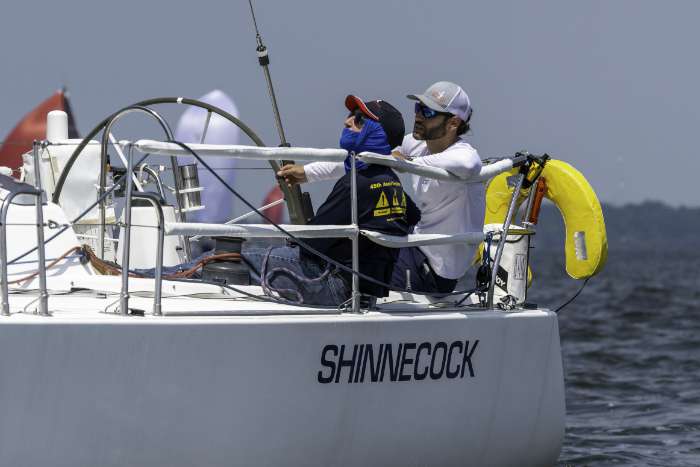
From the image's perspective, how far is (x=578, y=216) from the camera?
677 cm

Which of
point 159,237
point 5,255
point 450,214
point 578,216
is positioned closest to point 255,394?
point 159,237

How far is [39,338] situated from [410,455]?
1.87 meters

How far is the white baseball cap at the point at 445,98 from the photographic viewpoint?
6199 millimetres

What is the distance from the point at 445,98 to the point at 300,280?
114 cm

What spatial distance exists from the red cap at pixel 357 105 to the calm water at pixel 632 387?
131 inches

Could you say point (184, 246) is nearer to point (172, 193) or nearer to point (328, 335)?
point (172, 193)

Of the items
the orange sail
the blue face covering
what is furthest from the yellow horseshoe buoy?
the orange sail

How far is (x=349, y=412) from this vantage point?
5.55 m

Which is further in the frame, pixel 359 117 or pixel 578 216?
pixel 578 216

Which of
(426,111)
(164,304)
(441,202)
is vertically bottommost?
(164,304)

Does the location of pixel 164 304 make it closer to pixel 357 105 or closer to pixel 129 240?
pixel 129 240

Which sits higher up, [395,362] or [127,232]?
[127,232]

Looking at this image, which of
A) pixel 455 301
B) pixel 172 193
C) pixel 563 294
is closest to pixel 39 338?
pixel 455 301

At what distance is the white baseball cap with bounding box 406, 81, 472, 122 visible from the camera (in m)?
6.20
